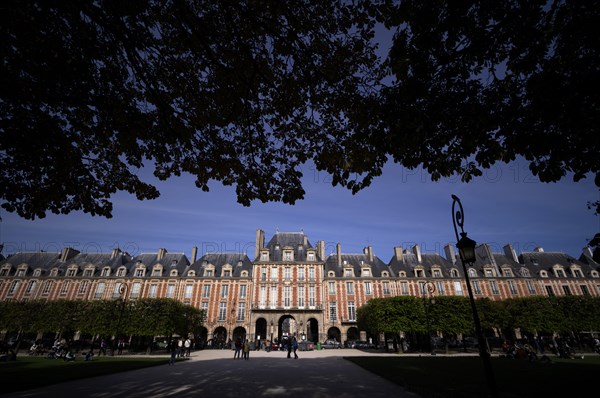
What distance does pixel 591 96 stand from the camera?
398cm

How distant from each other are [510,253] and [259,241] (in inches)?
1465

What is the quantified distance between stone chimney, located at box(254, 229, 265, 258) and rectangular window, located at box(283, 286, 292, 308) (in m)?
6.08

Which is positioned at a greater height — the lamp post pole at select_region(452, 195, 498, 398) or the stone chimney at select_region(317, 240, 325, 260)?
the stone chimney at select_region(317, 240, 325, 260)

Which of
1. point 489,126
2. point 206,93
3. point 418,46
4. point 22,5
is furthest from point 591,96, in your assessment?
point 22,5

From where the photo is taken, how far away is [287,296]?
120 feet

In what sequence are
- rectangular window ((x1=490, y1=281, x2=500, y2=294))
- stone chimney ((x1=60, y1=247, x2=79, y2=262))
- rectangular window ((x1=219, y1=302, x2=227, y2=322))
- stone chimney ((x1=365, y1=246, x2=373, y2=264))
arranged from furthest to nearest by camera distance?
1. stone chimney ((x1=365, y1=246, x2=373, y2=264))
2. stone chimney ((x1=60, y1=247, x2=79, y2=262))
3. rectangular window ((x1=490, y1=281, x2=500, y2=294))
4. rectangular window ((x1=219, y1=302, x2=227, y2=322))

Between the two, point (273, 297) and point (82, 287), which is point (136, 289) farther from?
point (273, 297)

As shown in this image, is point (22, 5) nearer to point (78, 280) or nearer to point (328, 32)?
point (328, 32)

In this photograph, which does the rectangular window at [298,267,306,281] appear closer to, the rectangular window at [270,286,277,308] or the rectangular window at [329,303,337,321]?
the rectangular window at [270,286,277,308]

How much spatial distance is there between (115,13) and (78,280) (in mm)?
45790

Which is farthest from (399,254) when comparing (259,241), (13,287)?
(13,287)

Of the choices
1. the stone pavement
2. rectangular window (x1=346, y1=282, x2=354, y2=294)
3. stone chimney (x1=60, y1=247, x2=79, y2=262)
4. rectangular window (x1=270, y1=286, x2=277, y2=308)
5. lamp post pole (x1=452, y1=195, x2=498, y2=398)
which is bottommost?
the stone pavement

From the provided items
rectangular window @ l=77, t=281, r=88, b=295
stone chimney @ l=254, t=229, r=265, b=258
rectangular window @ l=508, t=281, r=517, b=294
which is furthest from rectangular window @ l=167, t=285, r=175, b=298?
rectangular window @ l=508, t=281, r=517, b=294

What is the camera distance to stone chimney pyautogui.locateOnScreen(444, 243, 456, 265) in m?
41.4
